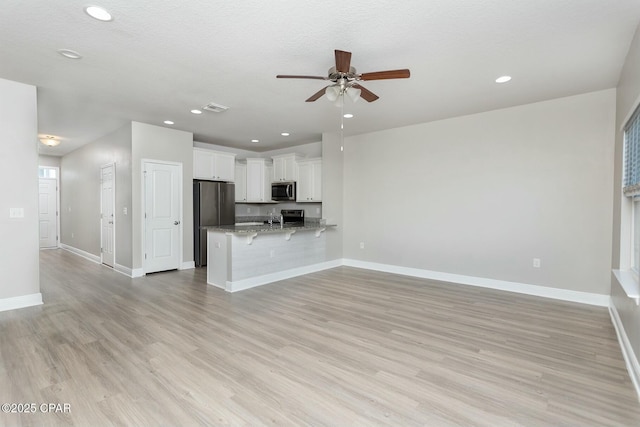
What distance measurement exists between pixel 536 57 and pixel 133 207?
6.04 meters

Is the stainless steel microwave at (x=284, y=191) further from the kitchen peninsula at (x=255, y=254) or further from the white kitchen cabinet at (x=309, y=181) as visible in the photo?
the kitchen peninsula at (x=255, y=254)

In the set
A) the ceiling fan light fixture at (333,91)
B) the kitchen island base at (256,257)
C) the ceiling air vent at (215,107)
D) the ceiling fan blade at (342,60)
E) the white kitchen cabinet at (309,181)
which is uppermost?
the ceiling air vent at (215,107)

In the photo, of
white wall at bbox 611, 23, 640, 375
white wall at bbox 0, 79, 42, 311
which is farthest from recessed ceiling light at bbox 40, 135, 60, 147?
white wall at bbox 611, 23, 640, 375

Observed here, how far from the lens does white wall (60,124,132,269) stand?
5.56m

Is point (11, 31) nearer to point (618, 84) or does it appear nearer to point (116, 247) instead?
point (116, 247)

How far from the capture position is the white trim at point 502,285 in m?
3.94

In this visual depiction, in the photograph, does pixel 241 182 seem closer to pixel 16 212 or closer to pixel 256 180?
pixel 256 180

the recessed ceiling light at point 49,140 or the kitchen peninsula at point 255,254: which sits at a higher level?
the recessed ceiling light at point 49,140

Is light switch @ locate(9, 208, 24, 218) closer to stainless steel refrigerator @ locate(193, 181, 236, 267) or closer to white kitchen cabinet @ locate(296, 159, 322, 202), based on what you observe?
stainless steel refrigerator @ locate(193, 181, 236, 267)

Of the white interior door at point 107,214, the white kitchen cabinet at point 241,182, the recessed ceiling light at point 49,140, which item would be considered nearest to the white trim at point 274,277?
the white interior door at point 107,214

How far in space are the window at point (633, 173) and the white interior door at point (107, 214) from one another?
7.50m

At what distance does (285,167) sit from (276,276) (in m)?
3.07

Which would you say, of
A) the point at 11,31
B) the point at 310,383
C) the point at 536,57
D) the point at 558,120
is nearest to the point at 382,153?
the point at 558,120

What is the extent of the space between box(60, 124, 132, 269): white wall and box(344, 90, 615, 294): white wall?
4.36 metres
